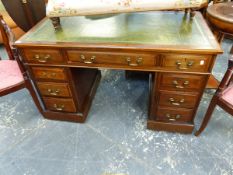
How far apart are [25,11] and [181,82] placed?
5.21 ft

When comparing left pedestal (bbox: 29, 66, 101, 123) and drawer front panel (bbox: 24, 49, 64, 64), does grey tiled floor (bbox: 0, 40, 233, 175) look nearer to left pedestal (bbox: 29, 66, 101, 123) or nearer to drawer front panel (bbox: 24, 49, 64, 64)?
left pedestal (bbox: 29, 66, 101, 123)

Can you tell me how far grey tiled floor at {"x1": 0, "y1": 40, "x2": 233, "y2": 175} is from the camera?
1286 mm

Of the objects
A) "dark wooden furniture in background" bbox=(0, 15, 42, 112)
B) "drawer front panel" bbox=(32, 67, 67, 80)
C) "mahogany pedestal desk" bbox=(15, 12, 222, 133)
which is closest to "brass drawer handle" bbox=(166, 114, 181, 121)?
"mahogany pedestal desk" bbox=(15, 12, 222, 133)

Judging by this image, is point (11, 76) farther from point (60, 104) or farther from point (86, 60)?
point (86, 60)

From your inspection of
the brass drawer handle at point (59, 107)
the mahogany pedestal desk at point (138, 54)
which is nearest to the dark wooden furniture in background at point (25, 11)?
the mahogany pedestal desk at point (138, 54)

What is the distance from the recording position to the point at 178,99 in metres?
1.23

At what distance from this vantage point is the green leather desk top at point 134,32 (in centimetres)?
102

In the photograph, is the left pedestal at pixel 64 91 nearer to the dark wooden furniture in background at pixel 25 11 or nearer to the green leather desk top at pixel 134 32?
the green leather desk top at pixel 134 32

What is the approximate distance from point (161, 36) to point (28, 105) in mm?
1430

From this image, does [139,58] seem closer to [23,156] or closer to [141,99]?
[141,99]

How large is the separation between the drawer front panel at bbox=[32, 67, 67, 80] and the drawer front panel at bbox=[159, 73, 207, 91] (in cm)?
67

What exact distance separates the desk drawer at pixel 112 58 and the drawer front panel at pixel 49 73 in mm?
156

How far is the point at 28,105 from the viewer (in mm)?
1795

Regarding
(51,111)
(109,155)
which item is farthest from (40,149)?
(109,155)
